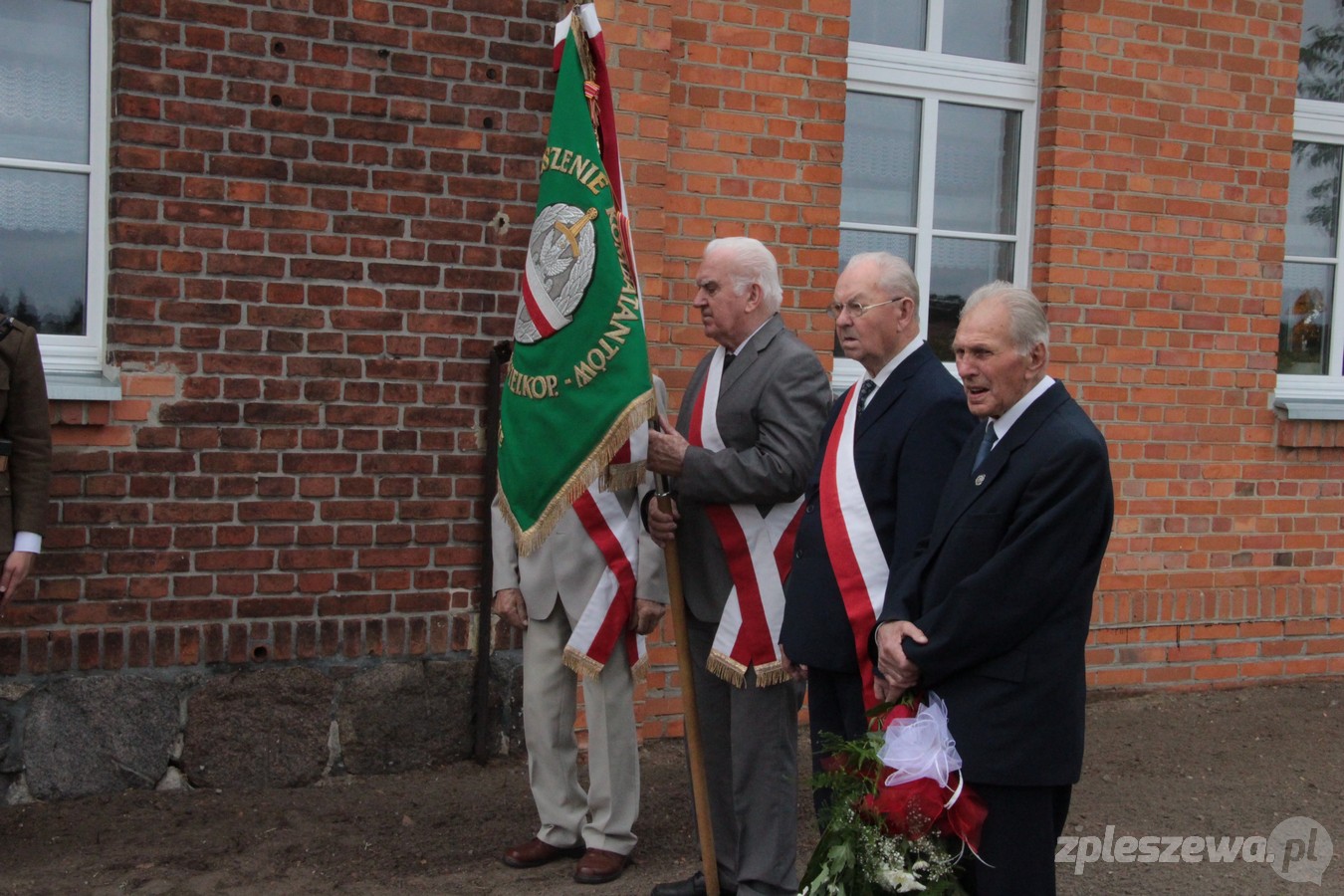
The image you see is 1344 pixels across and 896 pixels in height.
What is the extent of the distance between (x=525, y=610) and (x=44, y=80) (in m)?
2.52

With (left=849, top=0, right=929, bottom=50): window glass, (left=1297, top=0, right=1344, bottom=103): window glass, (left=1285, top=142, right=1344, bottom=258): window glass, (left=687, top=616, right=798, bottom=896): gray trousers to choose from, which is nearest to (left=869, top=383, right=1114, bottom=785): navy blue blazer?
(left=687, top=616, right=798, bottom=896): gray trousers

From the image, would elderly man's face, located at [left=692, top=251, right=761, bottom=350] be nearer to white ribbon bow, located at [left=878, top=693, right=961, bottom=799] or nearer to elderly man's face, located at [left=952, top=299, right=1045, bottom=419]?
elderly man's face, located at [left=952, top=299, right=1045, bottom=419]

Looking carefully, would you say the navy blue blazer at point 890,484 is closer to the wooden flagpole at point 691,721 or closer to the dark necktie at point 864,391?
the dark necktie at point 864,391

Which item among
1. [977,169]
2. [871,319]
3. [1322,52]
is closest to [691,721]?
[871,319]

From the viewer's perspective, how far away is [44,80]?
183 inches

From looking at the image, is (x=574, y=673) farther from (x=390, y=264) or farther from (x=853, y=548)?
Answer: (x=390, y=264)

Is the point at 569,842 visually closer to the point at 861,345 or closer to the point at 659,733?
the point at 659,733

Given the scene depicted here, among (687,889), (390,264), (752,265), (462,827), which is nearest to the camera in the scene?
(752,265)

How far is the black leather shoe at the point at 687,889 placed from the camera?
4.04m

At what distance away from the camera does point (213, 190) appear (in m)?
4.67

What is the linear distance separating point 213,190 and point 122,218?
32 cm

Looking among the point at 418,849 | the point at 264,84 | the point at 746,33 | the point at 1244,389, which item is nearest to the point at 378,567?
the point at 418,849

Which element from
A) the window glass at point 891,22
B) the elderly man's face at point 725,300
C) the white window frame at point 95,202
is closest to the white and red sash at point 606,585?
the elderly man's face at point 725,300

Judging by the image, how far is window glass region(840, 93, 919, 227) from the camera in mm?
5992
